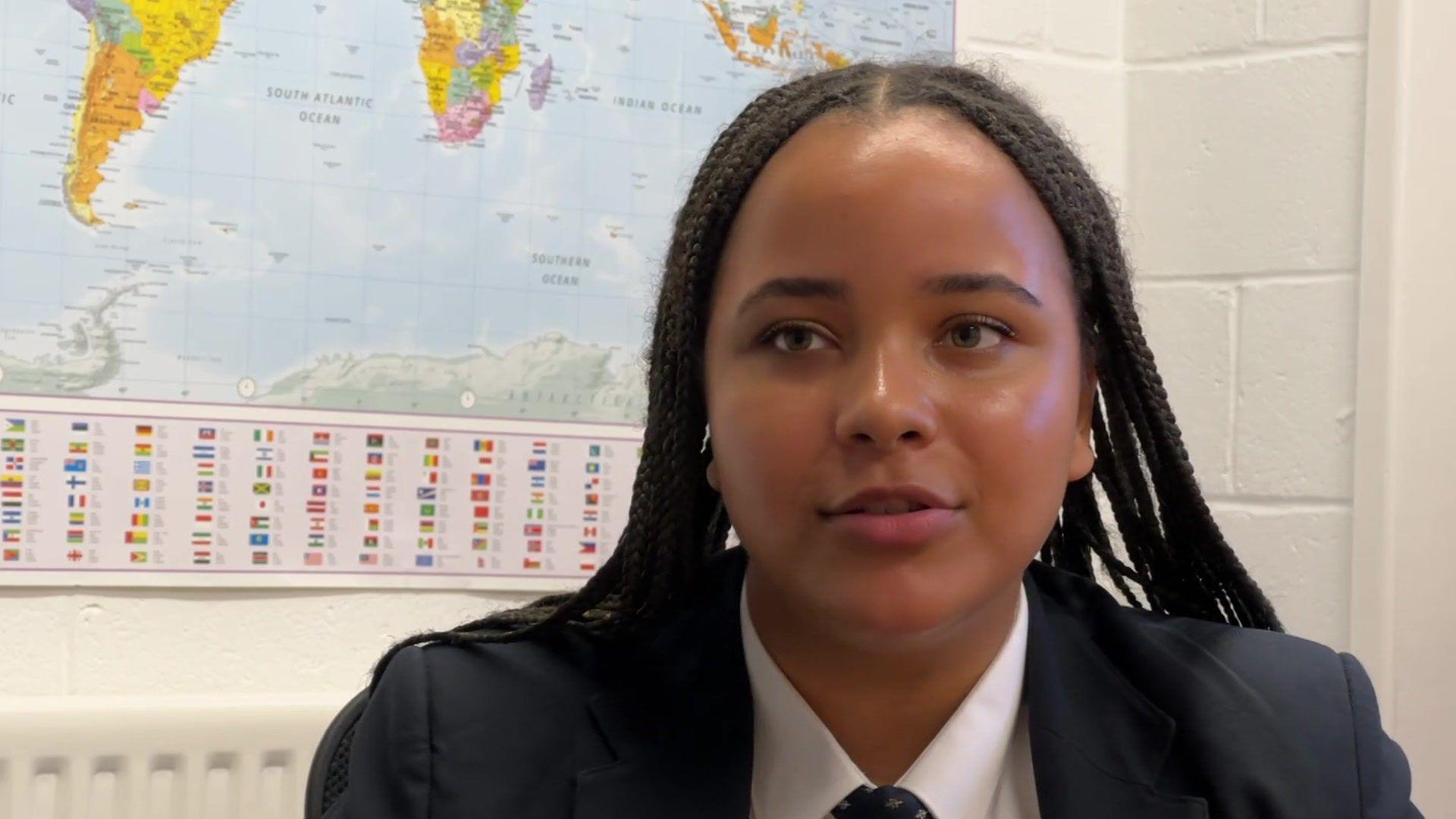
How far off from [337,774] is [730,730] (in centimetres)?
30

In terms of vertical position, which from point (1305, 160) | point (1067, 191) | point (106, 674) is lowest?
point (106, 674)

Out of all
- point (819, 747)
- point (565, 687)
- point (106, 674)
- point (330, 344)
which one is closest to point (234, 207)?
point (330, 344)

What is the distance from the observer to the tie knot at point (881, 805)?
0.94 meters

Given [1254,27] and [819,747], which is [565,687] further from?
[1254,27]

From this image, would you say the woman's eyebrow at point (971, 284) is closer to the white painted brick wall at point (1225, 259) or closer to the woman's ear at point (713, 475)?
the woman's ear at point (713, 475)

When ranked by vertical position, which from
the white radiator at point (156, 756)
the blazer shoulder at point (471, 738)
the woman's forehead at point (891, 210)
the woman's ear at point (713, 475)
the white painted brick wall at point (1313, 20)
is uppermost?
the white painted brick wall at point (1313, 20)

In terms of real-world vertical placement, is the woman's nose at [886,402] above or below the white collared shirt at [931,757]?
above

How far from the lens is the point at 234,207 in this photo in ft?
4.98

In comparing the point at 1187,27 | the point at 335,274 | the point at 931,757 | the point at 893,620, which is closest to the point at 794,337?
the point at 893,620

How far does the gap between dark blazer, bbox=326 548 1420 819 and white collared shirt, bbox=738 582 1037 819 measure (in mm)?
21

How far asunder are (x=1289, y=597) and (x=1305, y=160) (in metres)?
0.55

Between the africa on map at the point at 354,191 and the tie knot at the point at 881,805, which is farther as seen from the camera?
the africa on map at the point at 354,191

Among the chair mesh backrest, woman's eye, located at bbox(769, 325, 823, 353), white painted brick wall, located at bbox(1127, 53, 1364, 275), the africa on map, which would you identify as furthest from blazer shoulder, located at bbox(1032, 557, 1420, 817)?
white painted brick wall, located at bbox(1127, 53, 1364, 275)

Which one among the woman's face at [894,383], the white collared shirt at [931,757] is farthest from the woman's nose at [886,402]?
the white collared shirt at [931,757]
